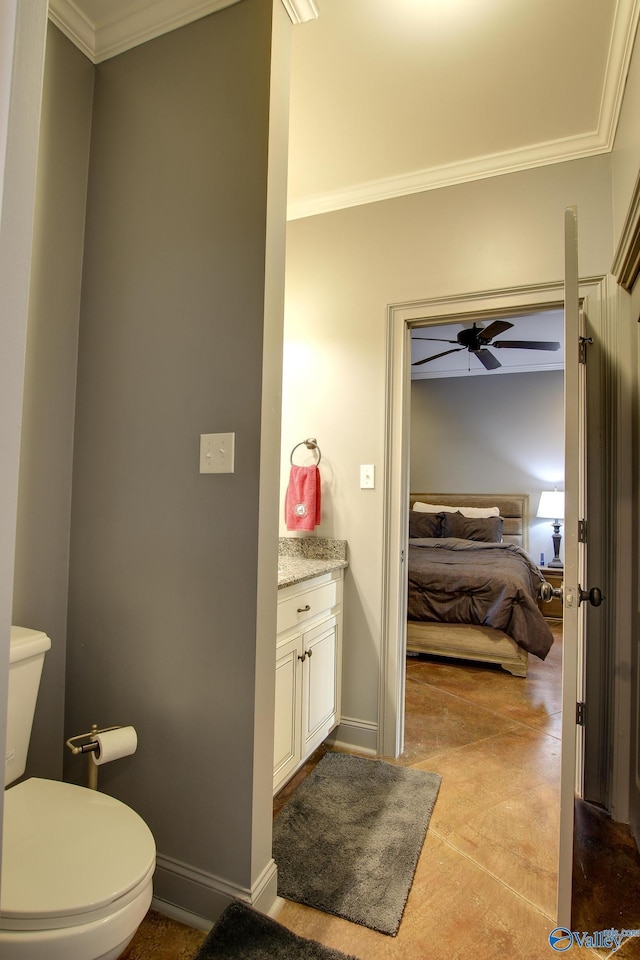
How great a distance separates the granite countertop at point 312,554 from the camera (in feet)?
6.90

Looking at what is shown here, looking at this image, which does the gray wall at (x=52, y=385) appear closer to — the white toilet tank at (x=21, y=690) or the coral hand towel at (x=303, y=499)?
the white toilet tank at (x=21, y=690)


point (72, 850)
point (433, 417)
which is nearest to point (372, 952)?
point (72, 850)

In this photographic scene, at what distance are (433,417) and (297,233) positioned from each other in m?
3.85

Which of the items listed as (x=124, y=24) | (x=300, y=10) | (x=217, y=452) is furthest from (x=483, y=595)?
(x=124, y=24)

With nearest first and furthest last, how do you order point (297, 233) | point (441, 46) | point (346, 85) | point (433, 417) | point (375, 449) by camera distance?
point (441, 46)
point (346, 85)
point (375, 449)
point (297, 233)
point (433, 417)

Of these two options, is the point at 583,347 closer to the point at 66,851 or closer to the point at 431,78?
the point at 431,78

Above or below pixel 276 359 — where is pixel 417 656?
below

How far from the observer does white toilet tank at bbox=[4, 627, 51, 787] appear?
1.22 m

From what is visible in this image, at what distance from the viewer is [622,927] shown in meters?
1.35

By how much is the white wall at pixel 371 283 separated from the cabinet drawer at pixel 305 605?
0.77 ft

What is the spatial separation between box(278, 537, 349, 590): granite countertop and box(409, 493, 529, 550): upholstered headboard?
12.0 feet

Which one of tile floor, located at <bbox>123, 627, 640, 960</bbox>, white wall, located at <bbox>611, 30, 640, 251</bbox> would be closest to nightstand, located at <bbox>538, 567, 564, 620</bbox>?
tile floor, located at <bbox>123, 627, 640, 960</bbox>

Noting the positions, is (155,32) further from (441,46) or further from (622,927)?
(622,927)

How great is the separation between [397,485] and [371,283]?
3.20ft
